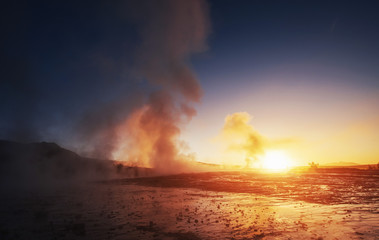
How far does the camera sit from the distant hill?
Result: 58.9m

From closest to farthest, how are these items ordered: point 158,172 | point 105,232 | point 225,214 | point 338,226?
1. point 105,232
2. point 338,226
3. point 225,214
4. point 158,172

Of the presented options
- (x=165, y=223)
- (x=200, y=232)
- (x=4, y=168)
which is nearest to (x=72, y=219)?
(x=165, y=223)

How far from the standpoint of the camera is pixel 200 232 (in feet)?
42.4

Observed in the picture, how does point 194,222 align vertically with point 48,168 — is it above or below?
below

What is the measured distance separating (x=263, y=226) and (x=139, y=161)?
2802 inches

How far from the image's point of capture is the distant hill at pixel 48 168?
5891 centimetres

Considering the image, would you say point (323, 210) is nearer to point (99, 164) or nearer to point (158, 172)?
point (158, 172)

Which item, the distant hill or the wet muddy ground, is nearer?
the wet muddy ground

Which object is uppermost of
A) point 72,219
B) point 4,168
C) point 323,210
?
point 4,168

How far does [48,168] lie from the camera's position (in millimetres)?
→ 70000

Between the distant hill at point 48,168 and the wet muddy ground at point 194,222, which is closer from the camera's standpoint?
the wet muddy ground at point 194,222

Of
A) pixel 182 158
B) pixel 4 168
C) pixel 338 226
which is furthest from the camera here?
pixel 182 158

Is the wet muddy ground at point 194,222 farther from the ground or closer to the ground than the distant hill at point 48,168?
closer to the ground

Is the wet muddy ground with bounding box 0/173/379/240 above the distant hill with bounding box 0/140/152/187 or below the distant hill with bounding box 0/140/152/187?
below
